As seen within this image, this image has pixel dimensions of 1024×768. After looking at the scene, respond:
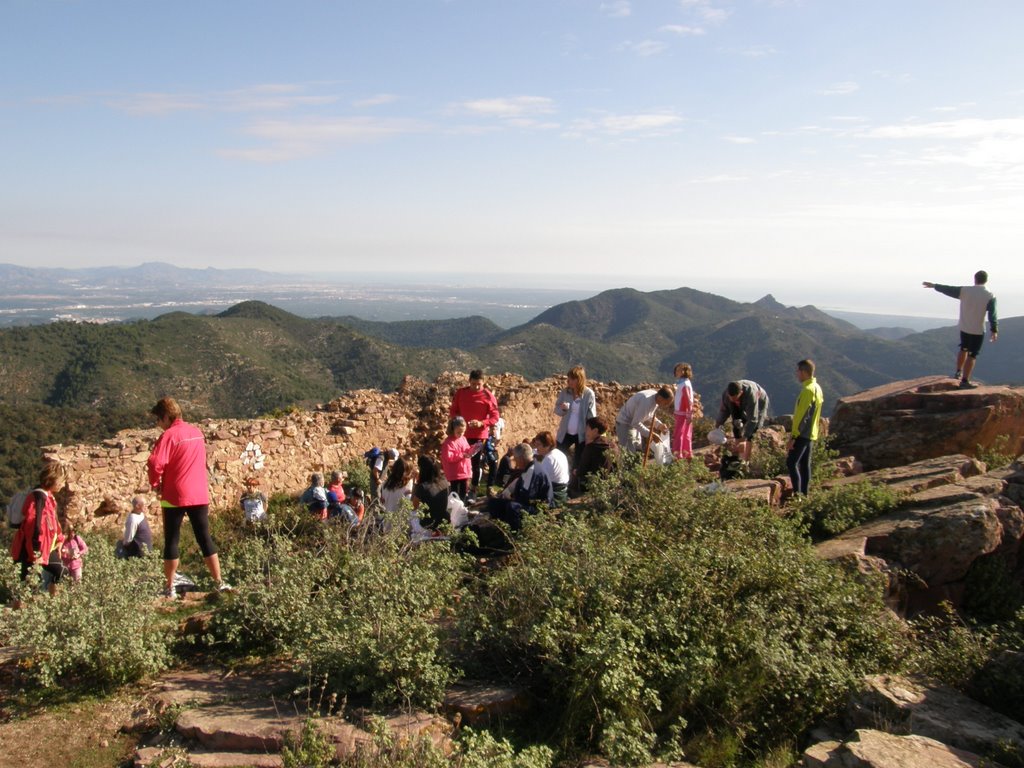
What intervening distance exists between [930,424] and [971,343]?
4.53 ft

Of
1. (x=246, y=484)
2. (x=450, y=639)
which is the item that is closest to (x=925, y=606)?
(x=450, y=639)

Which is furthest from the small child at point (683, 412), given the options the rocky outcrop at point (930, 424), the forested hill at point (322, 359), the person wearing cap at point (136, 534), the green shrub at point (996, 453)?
the forested hill at point (322, 359)

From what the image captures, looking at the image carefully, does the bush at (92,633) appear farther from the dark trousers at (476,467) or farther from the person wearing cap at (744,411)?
the person wearing cap at (744,411)

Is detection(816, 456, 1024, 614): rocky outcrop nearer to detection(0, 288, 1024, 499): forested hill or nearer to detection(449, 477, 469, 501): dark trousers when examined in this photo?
detection(449, 477, 469, 501): dark trousers

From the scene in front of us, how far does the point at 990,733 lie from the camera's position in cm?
361

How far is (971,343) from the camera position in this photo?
964 cm

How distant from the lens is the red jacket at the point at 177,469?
17.6 feet

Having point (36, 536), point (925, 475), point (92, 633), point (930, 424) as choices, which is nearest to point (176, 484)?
point (36, 536)

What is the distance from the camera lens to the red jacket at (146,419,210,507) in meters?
5.37

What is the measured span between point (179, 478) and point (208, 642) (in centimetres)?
155

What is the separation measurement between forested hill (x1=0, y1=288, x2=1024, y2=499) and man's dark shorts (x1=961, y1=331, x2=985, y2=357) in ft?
66.3

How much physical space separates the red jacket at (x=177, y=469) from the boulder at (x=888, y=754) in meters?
4.67

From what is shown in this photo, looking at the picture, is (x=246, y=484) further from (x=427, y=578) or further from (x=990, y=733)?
(x=990, y=733)

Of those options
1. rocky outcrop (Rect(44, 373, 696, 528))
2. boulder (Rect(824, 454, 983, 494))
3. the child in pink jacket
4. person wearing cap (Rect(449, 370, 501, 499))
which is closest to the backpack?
rocky outcrop (Rect(44, 373, 696, 528))
